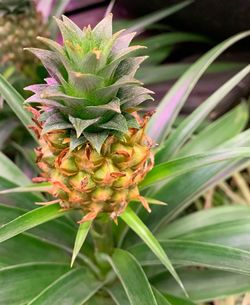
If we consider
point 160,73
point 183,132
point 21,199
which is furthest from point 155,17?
point 21,199

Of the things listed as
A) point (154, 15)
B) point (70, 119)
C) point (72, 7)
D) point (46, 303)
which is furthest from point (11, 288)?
point (72, 7)

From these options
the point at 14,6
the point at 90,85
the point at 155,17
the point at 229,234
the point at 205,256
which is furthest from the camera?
the point at 155,17

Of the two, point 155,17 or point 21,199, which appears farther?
point 155,17

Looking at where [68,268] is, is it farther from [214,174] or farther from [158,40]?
[158,40]

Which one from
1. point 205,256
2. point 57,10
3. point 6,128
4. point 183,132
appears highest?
point 57,10

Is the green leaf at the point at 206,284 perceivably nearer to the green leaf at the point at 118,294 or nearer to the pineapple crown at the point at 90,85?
the green leaf at the point at 118,294

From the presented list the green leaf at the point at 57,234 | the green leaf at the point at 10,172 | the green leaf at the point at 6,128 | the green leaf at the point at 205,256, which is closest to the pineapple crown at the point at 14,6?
the green leaf at the point at 6,128

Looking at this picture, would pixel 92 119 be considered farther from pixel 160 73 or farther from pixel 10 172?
pixel 160 73
